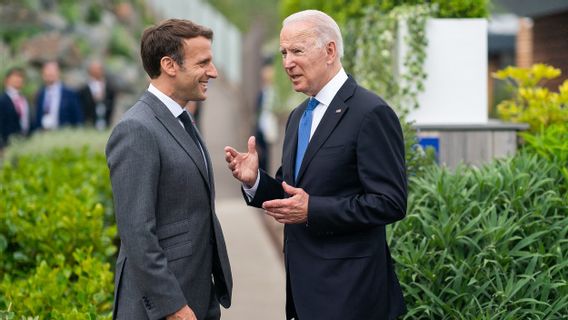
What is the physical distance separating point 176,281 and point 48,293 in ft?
4.08

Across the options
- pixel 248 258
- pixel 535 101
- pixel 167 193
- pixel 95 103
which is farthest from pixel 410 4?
pixel 95 103

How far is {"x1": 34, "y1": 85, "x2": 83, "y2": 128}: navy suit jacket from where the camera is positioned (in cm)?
1541

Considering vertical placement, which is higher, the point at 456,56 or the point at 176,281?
the point at 456,56

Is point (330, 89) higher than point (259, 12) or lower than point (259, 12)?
lower

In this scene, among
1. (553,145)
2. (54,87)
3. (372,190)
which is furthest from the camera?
(54,87)

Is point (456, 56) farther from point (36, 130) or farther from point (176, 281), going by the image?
point (36, 130)

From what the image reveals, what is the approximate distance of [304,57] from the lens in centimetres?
373

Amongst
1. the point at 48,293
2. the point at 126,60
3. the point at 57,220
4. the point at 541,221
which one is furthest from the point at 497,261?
the point at 126,60

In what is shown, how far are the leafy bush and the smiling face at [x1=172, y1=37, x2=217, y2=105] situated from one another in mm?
1079

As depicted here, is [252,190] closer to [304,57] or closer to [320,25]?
[304,57]

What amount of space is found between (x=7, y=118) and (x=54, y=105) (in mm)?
1039

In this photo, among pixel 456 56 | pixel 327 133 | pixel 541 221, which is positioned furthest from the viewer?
pixel 456 56

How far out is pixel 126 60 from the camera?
24.5 meters

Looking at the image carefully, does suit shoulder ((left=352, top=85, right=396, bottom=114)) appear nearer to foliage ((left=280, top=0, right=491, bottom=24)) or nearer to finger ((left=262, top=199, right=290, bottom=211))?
finger ((left=262, top=199, right=290, bottom=211))
